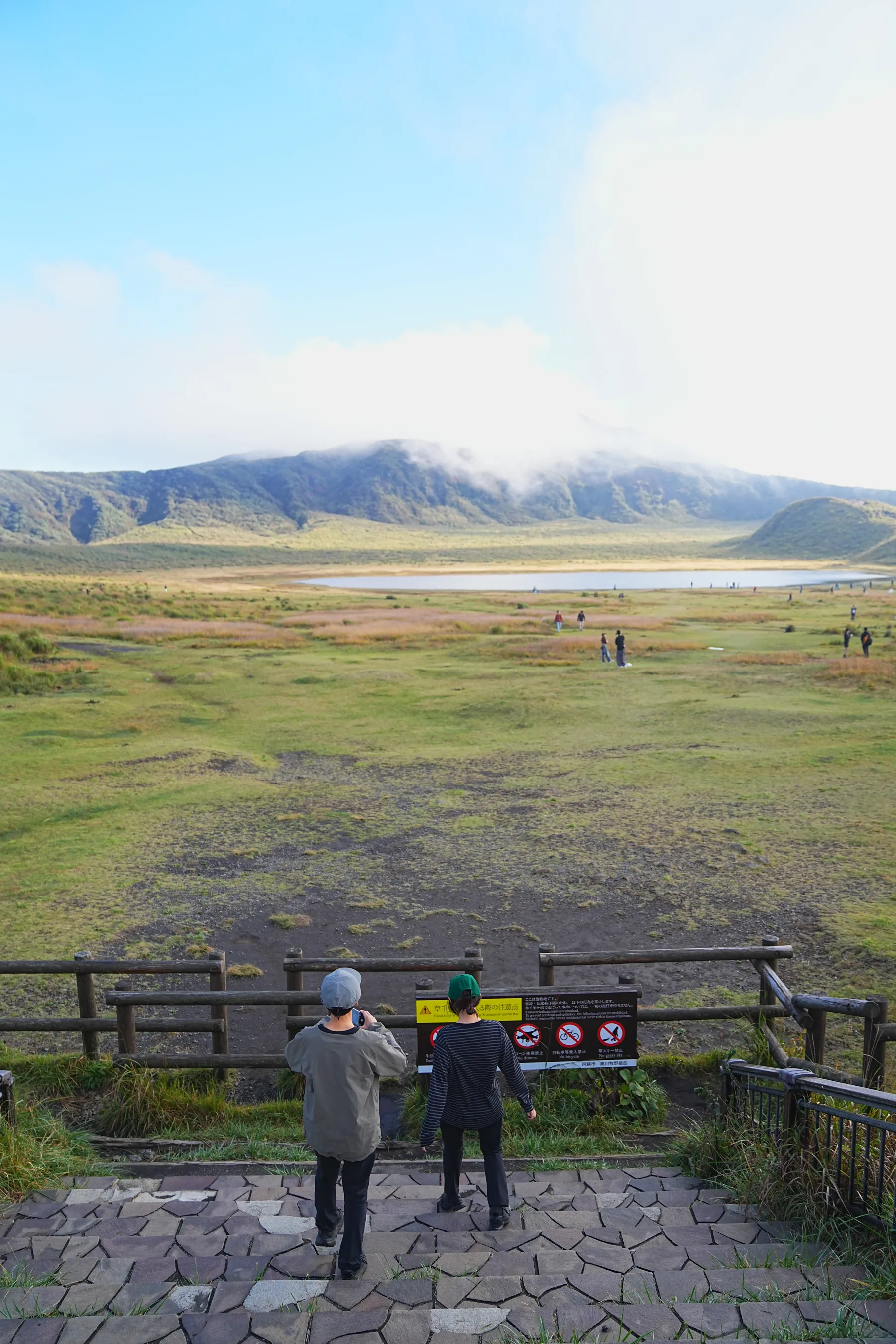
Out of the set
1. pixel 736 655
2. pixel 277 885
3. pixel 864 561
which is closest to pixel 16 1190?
pixel 277 885

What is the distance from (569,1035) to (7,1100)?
173 inches

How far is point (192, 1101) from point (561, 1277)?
167 inches

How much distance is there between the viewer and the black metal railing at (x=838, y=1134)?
4.90 metres

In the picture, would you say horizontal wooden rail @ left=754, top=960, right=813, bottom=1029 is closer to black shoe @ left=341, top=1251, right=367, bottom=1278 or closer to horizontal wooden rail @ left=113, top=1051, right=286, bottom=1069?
black shoe @ left=341, top=1251, right=367, bottom=1278

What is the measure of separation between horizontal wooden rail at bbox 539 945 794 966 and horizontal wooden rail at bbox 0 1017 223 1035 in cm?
324

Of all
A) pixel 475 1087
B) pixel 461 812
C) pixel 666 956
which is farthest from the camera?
pixel 461 812

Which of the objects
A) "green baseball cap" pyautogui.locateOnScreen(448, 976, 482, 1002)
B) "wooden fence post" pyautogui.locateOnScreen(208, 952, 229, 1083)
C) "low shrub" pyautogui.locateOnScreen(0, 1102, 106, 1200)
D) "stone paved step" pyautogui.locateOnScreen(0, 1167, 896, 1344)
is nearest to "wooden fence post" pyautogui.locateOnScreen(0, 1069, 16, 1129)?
"low shrub" pyautogui.locateOnScreen(0, 1102, 106, 1200)

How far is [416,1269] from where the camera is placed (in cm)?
480

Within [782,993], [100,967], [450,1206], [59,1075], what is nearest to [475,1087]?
[450,1206]

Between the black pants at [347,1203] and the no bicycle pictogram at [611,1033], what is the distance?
2.76 metres

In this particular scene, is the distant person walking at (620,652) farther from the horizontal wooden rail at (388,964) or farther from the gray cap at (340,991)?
the gray cap at (340,991)

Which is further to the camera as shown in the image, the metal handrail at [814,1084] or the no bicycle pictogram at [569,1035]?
the no bicycle pictogram at [569,1035]

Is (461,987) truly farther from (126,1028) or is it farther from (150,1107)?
(126,1028)

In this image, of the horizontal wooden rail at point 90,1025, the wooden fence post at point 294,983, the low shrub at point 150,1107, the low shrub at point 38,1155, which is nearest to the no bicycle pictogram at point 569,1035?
the wooden fence post at point 294,983
